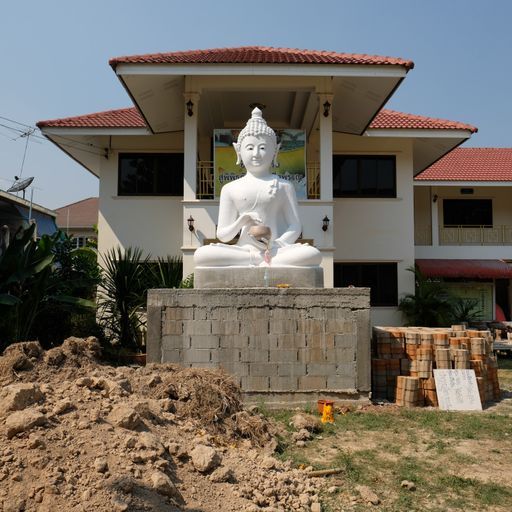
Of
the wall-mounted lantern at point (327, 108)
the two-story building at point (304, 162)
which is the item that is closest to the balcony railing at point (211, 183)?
the two-story building at point (304, 162)

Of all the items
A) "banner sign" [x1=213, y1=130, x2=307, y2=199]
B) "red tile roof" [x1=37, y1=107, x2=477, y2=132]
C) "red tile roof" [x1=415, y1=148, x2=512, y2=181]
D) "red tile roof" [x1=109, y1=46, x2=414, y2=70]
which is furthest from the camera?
"red tile roof" [x1=415, y1=148, x2=512, y2=181]

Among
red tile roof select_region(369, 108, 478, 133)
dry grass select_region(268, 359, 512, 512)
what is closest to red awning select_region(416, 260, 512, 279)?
red tile roof select_region(369, 108, 478, 133)

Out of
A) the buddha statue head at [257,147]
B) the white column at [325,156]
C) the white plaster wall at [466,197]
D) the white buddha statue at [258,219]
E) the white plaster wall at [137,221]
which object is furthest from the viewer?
the white plaster wall at [466,197]

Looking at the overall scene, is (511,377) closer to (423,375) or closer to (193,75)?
(423,375)

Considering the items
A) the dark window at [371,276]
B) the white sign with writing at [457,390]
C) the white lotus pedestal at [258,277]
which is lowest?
the white sign with writing at [457,390]

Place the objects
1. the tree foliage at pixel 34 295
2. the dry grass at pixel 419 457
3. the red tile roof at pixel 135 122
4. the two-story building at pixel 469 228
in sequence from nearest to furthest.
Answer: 1. the dry grass at pixel 419 457
2. the tree foliage at pixel 34 295
3. the red tile roof at pixel 135 122
4. the two-story building at pixel 469 228

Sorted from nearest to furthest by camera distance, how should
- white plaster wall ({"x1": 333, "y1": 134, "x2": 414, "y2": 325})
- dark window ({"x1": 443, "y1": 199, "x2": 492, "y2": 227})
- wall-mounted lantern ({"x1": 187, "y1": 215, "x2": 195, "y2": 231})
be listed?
wall-mounted lantern ({"x1": 187, "y1": 215, "x2": 195, "y2": 231}) → white plaster wall ({"x1": 333, "y1": 134, "x2": 414, "y2": 325}) → dark window ({"x1": 443, "y1": 199, "x2": 492, "y2": 227})

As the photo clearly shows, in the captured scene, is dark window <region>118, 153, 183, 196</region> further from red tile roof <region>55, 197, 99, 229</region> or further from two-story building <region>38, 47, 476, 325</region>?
red tile roof <region>55, 197, 99, 229</region>

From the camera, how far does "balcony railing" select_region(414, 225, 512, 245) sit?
18750mm

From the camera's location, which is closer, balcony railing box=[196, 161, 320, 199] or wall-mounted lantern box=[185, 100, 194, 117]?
wall-mounted lantern box=[185, 100, 194, 117]

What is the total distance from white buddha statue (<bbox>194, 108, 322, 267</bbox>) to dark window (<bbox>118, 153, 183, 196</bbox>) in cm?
653

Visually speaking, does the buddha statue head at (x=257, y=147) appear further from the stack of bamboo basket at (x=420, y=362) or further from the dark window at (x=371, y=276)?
the dark window at (x=371, y=276)

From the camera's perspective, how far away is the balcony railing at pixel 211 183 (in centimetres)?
1319

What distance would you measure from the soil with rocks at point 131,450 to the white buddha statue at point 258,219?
2.43m
